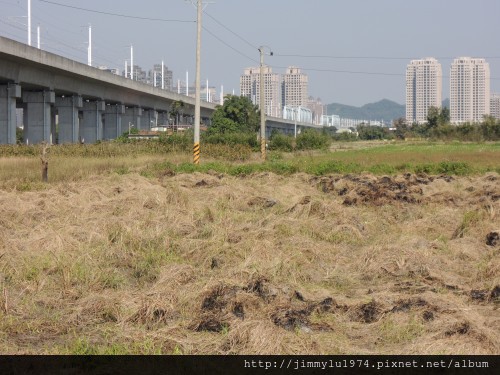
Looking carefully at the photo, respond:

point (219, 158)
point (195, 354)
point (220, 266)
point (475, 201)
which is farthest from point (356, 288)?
point (219, 158)

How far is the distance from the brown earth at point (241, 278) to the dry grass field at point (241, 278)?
0.02 meters

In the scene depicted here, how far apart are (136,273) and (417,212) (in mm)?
8481

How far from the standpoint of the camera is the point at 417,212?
16.1 meters

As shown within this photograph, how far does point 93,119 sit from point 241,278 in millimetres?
50502

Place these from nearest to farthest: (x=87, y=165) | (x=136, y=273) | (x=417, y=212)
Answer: (x=136, y=273)
(x=417, y=212)
(x=87, y=165)

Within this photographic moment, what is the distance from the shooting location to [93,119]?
2247 inches

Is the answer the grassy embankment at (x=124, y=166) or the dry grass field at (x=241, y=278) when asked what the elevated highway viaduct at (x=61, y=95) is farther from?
the dry grass field at (x=241, y=278)

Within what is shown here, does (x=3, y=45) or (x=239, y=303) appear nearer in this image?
(x=239, y=303)

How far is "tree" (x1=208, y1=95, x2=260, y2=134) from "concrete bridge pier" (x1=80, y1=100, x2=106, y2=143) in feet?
40.5

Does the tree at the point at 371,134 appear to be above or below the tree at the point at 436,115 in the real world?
below

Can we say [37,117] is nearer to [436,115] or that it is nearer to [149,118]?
[149,118]

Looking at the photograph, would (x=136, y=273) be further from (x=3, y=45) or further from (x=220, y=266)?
(x=3, y=45)

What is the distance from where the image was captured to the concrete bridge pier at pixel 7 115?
37812mm

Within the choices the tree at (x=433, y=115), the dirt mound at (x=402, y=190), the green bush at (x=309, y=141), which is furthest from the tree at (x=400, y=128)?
the dirt mound at (x=402, y=190)
